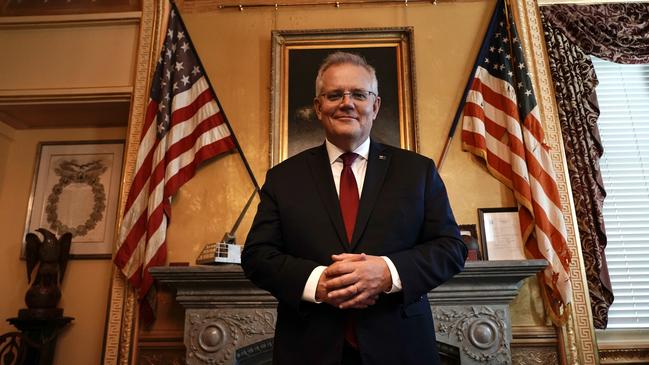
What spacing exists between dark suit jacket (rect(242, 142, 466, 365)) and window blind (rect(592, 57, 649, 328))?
9.06 feet

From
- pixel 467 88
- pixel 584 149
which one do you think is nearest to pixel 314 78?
pixel 467 88

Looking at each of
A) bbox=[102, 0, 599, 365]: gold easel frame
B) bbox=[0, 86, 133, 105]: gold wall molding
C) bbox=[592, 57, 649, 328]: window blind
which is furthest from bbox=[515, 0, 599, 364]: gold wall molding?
bbox=[0, 86, 133, 105]: gold wall molding

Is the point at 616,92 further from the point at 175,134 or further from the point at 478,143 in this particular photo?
the point at 175,134

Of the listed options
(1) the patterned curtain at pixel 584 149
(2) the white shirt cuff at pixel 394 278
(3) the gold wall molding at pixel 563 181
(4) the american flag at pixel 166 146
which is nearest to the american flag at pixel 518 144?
(3) the gold wall molding at pixel 563 181

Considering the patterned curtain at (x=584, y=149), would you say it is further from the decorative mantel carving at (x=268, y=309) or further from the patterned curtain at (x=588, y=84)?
the decorative mantel carving at (x=268, y=309)

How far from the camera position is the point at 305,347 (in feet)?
3.87

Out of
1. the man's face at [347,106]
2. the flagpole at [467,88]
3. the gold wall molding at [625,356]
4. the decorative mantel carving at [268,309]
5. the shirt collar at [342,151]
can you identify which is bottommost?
the gold wall molding at [625,356]

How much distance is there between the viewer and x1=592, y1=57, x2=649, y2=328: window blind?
3.29 metres

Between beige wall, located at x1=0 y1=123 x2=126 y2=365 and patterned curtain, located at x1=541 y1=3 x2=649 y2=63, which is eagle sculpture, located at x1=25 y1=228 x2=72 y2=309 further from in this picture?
patterned curtain, located at x1=541 y1=3 x2=649 y2=63

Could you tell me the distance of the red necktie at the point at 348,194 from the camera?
1307 mm

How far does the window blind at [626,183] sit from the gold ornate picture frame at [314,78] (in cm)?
166

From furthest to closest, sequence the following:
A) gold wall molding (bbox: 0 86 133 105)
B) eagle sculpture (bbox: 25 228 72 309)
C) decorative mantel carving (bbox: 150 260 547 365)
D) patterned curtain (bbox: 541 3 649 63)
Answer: gold wall molding (bbox: 0 86 133 105) → patterned curtain (bbox: 541 3 649 63) → eagle sculpture (bbox: 25 228 72 309) → decorative mantel carving (bbox: 150 260 547 365)

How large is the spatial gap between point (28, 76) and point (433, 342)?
407 cm

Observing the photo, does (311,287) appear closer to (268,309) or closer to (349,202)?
(349,202)
